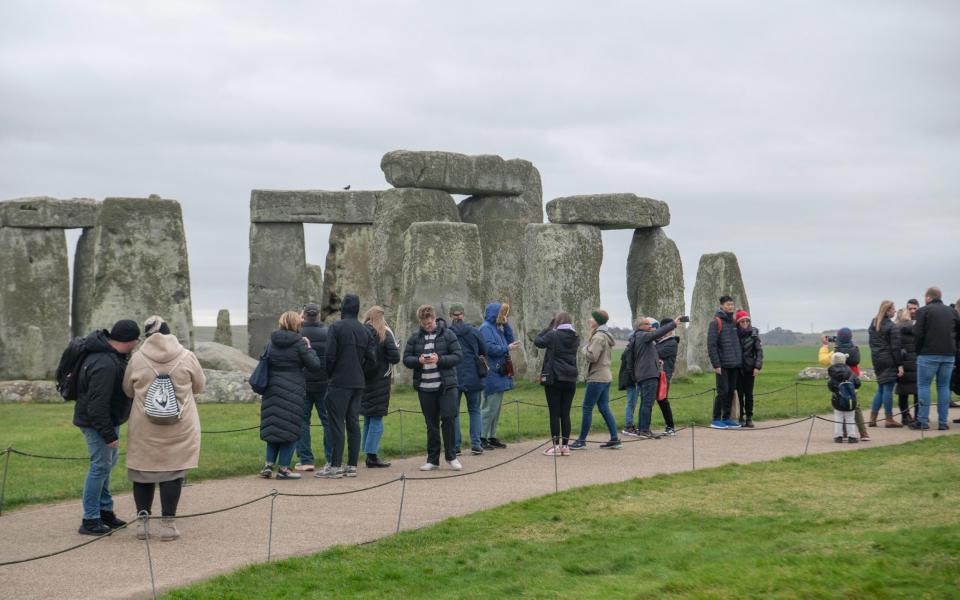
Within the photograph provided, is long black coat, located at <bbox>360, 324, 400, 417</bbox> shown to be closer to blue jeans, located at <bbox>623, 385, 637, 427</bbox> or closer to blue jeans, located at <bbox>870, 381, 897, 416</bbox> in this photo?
blue jeans, located at <bbox>623, 385, 637, 427</bbox>

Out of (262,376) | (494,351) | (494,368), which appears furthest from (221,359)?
(262,376)

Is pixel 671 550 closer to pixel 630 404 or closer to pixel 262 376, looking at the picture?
pixel 262 376

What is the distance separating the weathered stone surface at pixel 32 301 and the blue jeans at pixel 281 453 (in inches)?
563

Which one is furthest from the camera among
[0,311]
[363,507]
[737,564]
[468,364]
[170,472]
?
[0,311]

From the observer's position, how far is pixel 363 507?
32.3 ft

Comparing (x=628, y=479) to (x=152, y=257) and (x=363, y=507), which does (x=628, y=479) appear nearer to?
(x=363, y=507)

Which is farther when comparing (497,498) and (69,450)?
(69,450)

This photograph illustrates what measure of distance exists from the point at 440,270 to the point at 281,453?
28.4 ft

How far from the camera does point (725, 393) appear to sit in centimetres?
1541

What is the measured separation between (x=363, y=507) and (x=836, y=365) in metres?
6.35

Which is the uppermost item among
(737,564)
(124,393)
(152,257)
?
(152,257)

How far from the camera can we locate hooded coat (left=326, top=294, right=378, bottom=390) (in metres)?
11.5

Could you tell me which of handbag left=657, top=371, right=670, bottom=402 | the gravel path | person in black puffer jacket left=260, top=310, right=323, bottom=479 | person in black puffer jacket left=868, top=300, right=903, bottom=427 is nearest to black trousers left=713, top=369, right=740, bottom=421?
handbag left=657, top=371, right=670, bottom=402

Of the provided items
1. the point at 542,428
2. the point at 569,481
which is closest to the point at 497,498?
the point at 569,481
